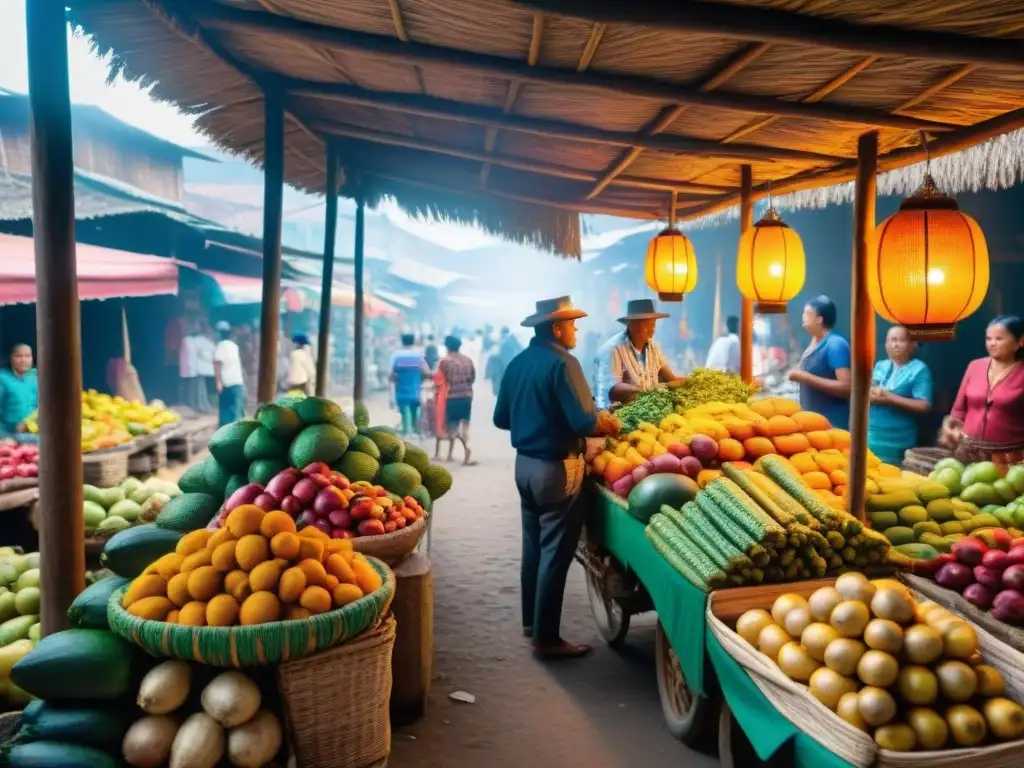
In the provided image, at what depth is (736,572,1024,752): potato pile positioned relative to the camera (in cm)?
238

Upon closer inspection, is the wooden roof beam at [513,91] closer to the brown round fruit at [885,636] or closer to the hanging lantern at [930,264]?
the hanging lantern at [930,264]

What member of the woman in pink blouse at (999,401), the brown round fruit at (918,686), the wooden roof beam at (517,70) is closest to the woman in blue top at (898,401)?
the woman in pink blouse at (999,401)

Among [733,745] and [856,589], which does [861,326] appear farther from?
[733,745]

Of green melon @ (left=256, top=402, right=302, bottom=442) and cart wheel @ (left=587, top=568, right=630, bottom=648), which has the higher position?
green melon @ (left=256, top=402, right=302, bottom=442)

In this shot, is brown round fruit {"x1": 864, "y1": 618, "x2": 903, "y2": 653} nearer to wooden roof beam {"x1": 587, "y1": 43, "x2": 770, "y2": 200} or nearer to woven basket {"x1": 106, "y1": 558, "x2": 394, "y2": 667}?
woven basket {"x1": 106, "y1": 558, "x2": 394, "y2": 667}

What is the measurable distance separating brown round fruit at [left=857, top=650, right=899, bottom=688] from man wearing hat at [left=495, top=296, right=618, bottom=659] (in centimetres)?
235

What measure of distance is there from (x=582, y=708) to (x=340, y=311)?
995 inches

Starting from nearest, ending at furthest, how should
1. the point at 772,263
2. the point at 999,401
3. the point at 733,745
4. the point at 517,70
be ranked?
the point at 733,745, the point at 517,70, the point at 999,401, the point at 772,263

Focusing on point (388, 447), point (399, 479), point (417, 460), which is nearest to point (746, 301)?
point (417, 460)

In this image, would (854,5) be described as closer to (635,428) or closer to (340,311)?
(635,428)

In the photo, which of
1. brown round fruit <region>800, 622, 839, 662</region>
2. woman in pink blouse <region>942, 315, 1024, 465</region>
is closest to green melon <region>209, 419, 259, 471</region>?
brown round fruit <region>800, 622, 839, 662</region>

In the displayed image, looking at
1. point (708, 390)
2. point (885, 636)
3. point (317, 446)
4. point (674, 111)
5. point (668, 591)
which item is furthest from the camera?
point (708, 390)

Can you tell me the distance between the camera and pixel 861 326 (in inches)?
173

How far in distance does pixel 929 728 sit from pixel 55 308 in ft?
11.1
